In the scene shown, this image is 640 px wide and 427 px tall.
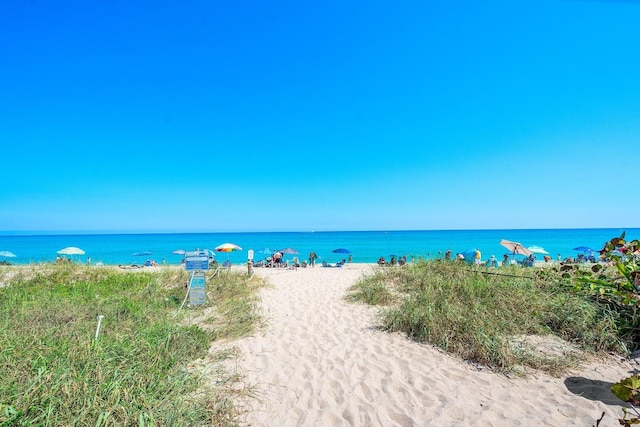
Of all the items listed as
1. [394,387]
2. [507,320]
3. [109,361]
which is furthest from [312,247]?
[109,361]

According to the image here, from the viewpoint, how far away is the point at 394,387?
4.12 metres

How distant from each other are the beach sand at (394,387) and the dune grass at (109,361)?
1.86 ft

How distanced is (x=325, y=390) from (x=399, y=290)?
16.8 ft

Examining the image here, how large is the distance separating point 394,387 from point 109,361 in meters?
3.80

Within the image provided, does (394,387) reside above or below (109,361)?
below

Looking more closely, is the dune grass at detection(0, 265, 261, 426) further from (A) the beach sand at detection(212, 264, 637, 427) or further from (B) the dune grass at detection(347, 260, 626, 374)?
(B) the dune grass at detection(347, 260, 626, 374)

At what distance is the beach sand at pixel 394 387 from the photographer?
3.48m

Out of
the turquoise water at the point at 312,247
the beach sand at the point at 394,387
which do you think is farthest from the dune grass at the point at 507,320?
the turquoise water at the point at 312,247

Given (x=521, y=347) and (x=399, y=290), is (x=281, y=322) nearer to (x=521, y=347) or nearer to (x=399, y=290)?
(x=399, y=290)

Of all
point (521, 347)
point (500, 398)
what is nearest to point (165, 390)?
point (500, 398)

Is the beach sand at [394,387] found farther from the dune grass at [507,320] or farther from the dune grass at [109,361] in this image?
the dune grass at [109,361]

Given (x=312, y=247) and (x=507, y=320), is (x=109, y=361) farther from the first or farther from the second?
(x=312, y=247)

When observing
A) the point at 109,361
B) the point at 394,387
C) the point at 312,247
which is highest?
the point at 109,361

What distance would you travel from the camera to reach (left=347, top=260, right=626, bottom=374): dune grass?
4746mm
